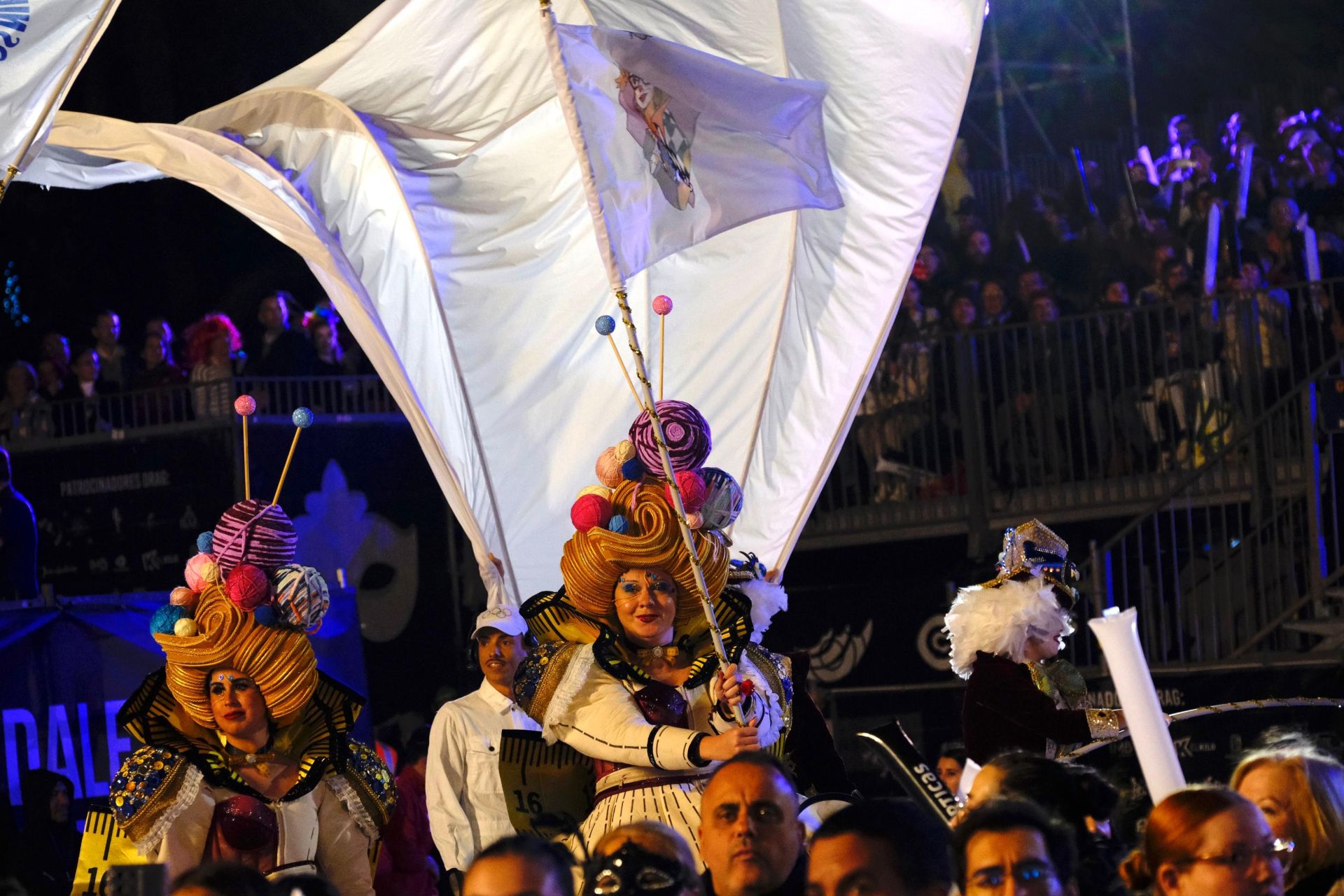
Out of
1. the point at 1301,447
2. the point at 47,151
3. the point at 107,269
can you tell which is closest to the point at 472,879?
the point at 47,151

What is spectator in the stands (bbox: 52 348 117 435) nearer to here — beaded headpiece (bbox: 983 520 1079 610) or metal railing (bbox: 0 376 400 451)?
metal railing (bbox: 0 376 400 451)

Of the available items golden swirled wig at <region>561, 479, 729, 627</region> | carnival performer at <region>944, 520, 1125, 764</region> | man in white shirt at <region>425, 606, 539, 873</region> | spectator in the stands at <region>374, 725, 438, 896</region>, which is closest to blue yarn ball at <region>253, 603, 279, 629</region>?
spectator in the stands at <region>374, 725, 438, 896</region>

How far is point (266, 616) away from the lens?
16.0ft

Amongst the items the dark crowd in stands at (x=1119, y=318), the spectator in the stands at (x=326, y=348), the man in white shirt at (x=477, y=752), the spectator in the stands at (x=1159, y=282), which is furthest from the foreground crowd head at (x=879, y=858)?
the spectator in the stands at (x=326, y=348)

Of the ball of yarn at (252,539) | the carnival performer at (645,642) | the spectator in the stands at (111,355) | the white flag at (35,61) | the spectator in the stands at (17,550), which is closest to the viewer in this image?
the white flag at (35,61)

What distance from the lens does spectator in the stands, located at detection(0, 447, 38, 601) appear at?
793 cm

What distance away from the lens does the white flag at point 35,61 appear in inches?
177

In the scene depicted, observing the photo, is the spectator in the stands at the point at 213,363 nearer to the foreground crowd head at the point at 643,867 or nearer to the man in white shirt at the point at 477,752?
the man in white shirt at the point at 477,752

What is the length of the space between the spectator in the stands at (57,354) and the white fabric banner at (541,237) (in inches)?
234

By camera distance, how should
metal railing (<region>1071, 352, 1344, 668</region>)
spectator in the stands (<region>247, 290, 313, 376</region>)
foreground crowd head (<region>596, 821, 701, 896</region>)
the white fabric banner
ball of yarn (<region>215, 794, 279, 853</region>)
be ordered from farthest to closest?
1. spectator in the stands (<region>247, 290, 313, 376</region>)
2. metal railing (<region>1071, 352, 1344, 668</region>)
3. the white fabric banner
4. ball of yarn (<region>215, 794, 279, 853</region>)
5. foreground crowd head (<region>596, 821, 701, 896</region>)

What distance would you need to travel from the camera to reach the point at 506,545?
6.05 meters

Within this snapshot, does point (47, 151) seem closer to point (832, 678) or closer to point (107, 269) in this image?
point (832, 678)

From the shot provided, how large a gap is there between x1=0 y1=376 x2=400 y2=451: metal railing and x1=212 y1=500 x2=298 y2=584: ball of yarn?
526cm

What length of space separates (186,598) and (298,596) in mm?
316
